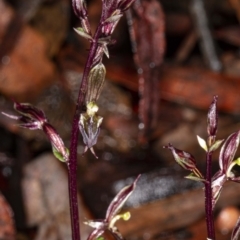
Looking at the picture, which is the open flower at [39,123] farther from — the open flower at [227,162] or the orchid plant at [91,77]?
the open flower at [227,162]

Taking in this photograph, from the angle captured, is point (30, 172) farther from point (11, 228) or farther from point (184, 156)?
point (184, 156)

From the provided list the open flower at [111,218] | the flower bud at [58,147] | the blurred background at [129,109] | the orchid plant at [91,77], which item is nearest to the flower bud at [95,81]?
the orchid plant at [91,77]

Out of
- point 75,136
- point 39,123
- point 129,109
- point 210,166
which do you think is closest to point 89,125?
point 75,136

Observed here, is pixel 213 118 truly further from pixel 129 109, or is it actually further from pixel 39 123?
pixel 129 109

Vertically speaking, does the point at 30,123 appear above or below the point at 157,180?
above

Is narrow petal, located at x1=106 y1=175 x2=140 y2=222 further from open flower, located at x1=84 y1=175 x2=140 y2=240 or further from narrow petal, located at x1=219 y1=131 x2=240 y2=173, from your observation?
narrow petal, located at x1=219 y1=131 x2=240 y2=173

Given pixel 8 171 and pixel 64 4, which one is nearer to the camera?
pixel 8 171

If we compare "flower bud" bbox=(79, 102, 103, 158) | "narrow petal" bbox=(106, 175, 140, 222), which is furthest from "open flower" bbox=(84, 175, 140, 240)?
"flower bud" bbox=(79, 102, 103, 158)

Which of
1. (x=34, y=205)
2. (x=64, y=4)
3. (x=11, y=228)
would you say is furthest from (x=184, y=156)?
(x=64, y=4)
